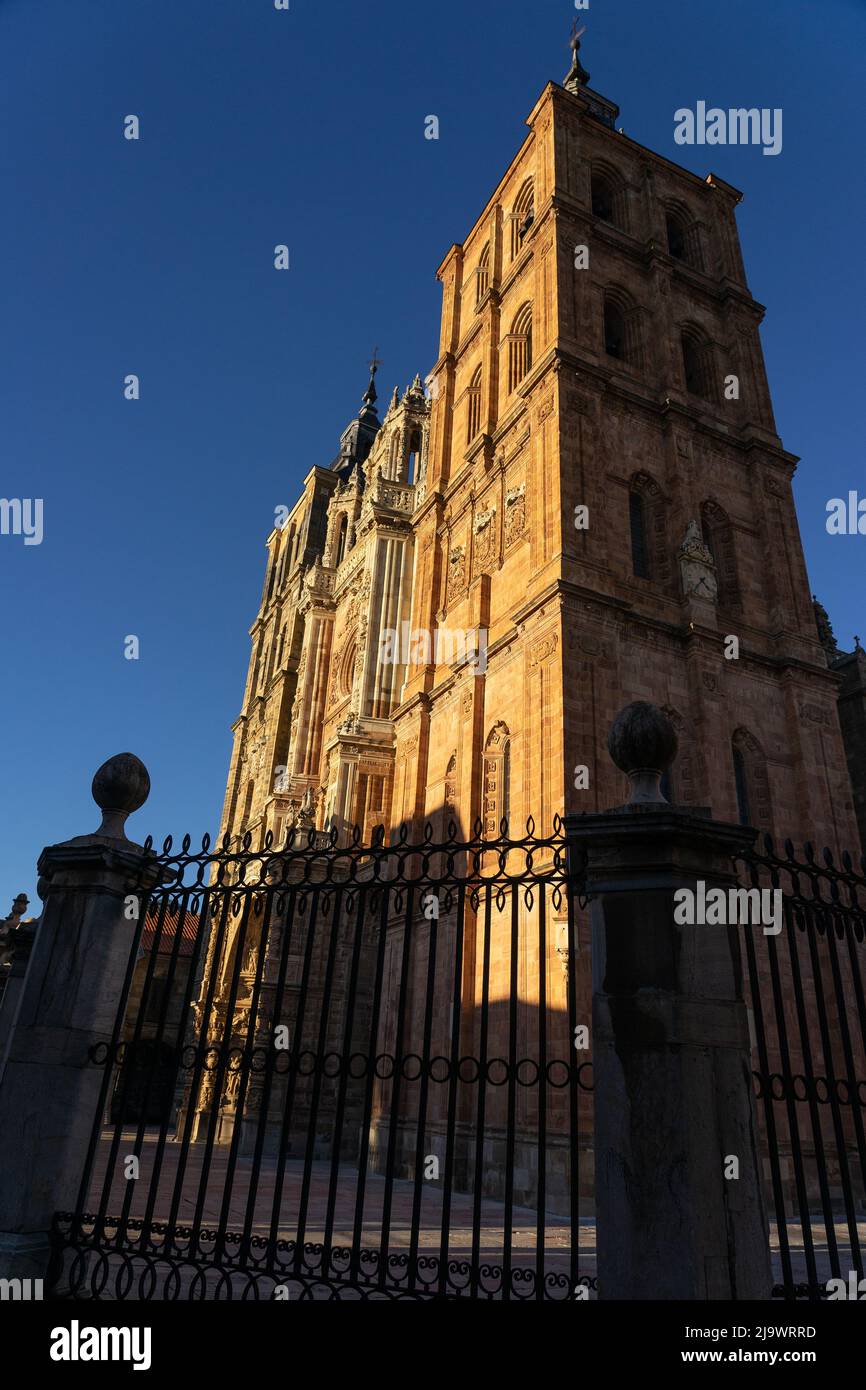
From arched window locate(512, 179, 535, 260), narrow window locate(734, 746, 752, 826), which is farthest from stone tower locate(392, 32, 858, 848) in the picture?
arched window locate(512, 179, 535, 260)

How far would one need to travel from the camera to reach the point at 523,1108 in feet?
44.8

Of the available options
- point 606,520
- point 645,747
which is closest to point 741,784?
point 606,520

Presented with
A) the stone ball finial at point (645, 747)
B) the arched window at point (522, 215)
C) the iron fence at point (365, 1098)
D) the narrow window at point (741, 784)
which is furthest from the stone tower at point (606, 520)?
the stone ball finial at point (645, 747)

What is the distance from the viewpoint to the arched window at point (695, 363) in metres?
24.8

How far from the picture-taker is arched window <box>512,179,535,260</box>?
25781 mm

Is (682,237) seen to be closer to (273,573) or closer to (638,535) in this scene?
(638,535)

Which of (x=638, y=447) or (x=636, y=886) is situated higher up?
(x=638, y=447)

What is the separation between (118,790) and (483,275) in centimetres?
2660

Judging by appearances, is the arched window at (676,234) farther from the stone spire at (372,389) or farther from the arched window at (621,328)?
the stone spire at (372,389)

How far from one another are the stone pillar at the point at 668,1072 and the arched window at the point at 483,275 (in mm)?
26371
